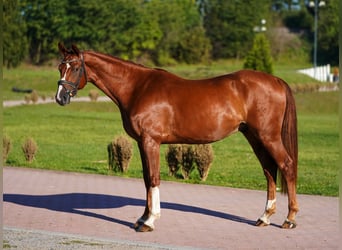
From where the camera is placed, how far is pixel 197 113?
913 cm

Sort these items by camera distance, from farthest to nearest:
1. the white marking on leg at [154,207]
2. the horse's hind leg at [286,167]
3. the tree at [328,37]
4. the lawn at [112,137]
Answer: the tree at [328,37]
the lawn at [112,137]
the horse's hind leg at [286,167]
the white marking on leg at [154,207]

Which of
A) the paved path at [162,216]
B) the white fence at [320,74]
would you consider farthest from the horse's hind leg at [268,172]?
the white fence at [320,74]

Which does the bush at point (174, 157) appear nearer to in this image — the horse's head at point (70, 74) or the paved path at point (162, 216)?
the paved path at point (162, 216)

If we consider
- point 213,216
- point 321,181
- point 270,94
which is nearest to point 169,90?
point 270,94

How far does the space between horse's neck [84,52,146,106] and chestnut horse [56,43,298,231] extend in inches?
0.6

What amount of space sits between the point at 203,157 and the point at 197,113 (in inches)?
185

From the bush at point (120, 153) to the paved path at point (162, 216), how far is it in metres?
0.89

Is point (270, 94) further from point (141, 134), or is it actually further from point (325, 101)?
point (325, 101)

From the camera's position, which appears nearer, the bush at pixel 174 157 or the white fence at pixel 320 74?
the bush at pixel 174 157

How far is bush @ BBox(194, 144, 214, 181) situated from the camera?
45.0 ft

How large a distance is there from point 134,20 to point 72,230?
180 feet

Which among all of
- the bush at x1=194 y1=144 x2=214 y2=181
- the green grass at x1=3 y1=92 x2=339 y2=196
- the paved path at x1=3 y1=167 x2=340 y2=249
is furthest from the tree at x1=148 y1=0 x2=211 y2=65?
the paved path at x1=3 y1=167 x2=340 y2=249

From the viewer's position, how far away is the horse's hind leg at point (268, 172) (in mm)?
9406

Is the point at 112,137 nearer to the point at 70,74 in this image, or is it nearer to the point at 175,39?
the point at 70,74
